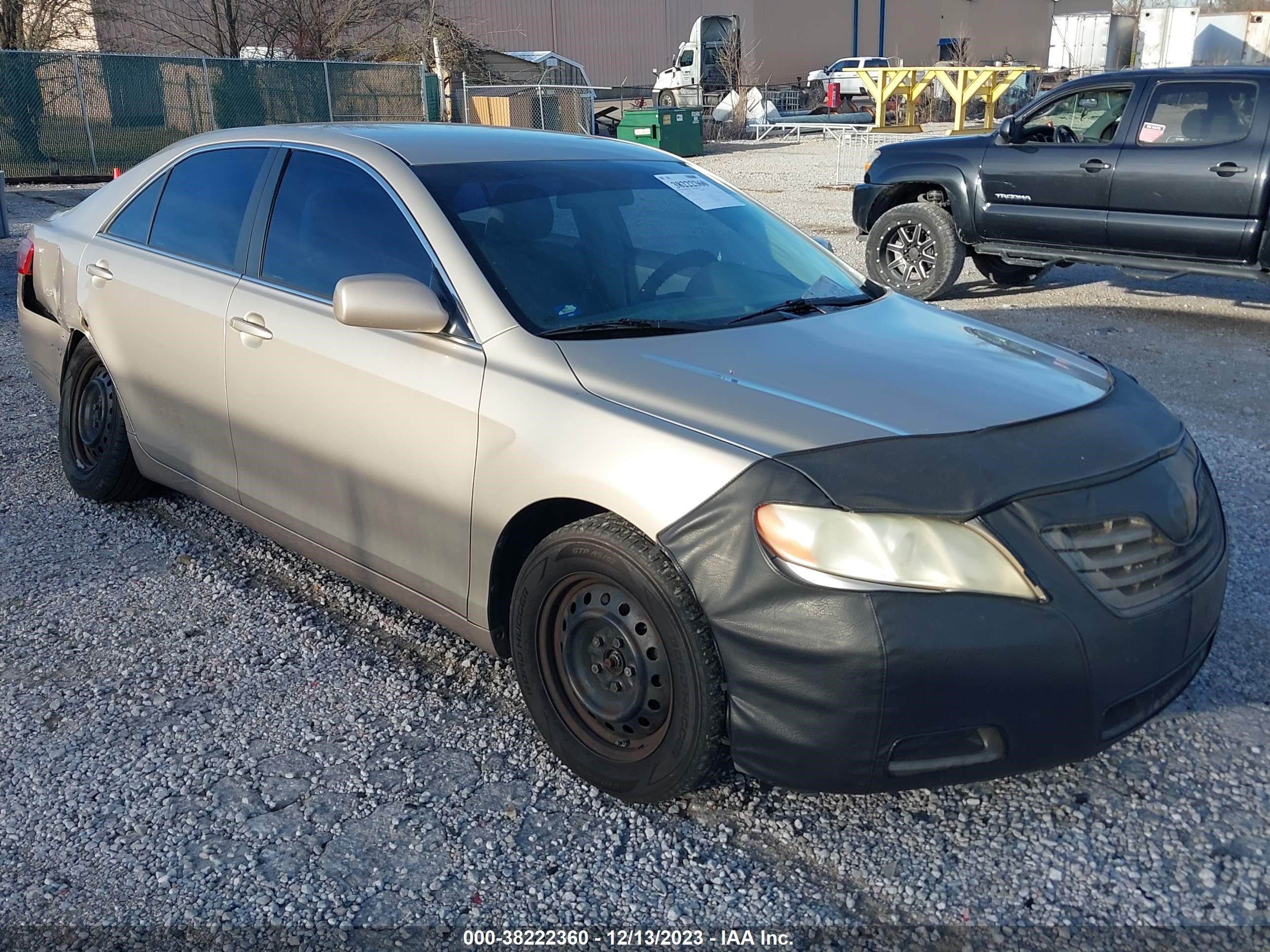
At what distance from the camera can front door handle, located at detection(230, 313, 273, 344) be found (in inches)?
143

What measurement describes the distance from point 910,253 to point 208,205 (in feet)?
23.1

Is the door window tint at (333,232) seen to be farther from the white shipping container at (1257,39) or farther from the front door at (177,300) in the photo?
the white shipping container at (1257,39)

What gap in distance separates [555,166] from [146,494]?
2471 mm

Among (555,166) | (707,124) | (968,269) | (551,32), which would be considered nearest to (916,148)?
(968,269)

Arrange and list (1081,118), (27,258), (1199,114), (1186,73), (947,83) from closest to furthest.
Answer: (27,258) → (1199,114) → (1186,73) → (1081,118) → (947,83)

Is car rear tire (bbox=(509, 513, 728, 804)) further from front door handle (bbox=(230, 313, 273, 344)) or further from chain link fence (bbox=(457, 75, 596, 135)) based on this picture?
chain link fence (bbox=(457, 75, 596, 135))

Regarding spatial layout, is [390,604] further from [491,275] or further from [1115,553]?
[1115,553]

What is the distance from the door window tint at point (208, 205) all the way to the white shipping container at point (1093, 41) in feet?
157

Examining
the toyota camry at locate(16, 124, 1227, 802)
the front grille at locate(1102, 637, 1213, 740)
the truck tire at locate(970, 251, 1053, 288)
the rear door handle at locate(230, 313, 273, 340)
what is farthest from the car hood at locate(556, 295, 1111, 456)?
the truck tire at locate(970, 251, 1053, 288)

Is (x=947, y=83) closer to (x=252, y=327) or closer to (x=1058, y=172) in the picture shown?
(x=1058, y=172)

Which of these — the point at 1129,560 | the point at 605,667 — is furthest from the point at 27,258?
the point at 1129,560

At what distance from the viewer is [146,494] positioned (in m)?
4.85

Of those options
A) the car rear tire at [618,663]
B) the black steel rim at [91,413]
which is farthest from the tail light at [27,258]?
the car rear tire at [618,663]

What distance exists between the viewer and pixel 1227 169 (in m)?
8.02
